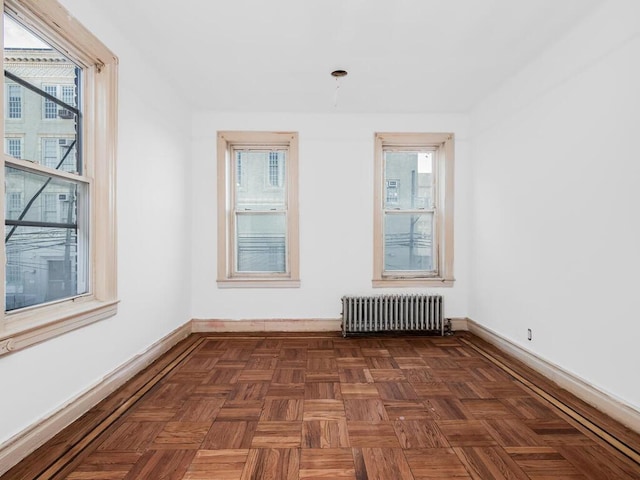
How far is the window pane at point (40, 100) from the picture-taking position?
178 cm

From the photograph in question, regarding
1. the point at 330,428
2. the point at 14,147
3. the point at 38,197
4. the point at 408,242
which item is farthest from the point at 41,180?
the point at 408,242

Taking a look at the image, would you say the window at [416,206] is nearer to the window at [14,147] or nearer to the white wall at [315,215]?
the white wall at [315,215]

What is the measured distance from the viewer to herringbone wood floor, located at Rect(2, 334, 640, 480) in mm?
1645

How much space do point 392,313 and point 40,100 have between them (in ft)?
11.4

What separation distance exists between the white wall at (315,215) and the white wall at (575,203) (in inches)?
51.1

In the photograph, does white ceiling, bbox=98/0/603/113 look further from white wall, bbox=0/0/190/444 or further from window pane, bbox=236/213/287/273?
window pane, bbox=236/213/287/273

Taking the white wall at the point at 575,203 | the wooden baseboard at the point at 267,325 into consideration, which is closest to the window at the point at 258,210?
the wooden baseboard at the point at 267,325

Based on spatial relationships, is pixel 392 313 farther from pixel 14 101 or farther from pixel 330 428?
pixel 14 101

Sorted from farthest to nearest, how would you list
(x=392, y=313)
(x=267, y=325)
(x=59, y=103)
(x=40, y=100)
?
(x=267, y=325) < (x=392, y=313) < (x=59, y=103) < (x=40, y=100)

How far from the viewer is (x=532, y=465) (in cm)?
167

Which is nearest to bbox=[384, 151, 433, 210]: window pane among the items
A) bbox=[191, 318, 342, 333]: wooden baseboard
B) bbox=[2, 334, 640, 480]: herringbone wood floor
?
bbox=[191, 318, 342, 333]: wooden baseboard

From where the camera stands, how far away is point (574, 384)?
94.6 inches

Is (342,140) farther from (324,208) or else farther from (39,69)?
(39,69)

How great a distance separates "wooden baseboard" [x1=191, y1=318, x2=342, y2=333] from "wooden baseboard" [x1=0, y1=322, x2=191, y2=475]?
891mm
